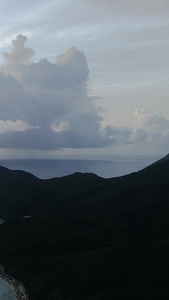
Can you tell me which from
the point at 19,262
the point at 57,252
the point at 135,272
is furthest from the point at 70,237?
the point at 135,272

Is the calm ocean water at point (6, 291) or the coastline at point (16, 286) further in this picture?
the coastline at point (16, 286)

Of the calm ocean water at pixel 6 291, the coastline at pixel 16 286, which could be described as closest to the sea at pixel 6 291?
the calm ocean water at pixel 6 291

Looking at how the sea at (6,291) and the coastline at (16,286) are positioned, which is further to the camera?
the coastline at (16,286)

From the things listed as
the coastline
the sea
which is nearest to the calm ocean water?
the sea

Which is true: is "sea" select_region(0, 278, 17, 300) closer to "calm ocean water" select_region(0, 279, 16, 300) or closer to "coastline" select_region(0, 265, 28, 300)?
"calm ocean water" select_region(0, 279, 16, 300)

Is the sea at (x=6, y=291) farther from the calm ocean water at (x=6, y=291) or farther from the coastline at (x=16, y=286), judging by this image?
the coastline at (x=16, y=286)

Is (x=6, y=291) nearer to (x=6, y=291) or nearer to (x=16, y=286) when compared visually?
(x=6, y=291)
